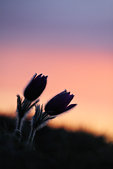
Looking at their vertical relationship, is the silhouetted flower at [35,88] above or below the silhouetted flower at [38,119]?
above

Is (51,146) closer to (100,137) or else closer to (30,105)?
(30,105)

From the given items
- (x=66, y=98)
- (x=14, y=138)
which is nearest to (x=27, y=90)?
(x=66, y=98)

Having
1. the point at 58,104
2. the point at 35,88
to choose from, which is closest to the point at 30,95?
the point at 35,88

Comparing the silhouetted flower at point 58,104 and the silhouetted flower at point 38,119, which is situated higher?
the silhouetted flower at point 58,104

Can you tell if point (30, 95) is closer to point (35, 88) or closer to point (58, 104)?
point (35, 88)

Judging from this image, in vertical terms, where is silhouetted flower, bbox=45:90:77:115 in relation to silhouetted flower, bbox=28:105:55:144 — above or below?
above
